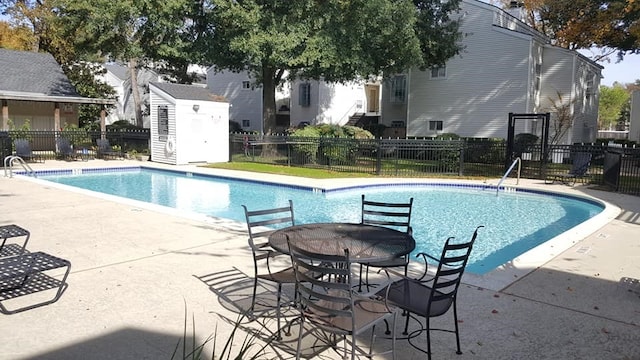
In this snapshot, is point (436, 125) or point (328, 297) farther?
point (436, 125)

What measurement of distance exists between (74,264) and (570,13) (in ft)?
104

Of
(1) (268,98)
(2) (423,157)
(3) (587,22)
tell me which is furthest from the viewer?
(3) (587,22)

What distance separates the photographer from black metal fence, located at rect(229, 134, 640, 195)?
1604cm

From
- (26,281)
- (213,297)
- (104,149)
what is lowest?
(213,297)

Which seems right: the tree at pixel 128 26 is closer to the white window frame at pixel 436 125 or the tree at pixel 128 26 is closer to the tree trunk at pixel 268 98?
the tree trunk at pixel 268 98

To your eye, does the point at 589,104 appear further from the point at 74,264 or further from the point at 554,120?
the point at 74,264

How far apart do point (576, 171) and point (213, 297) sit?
46.3 feet

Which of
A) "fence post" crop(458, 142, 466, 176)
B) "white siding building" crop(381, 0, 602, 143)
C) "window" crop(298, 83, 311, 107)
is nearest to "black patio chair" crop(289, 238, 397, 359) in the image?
"fence post" crop(458, 142, 466, 176)

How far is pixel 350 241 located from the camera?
13.2 feet

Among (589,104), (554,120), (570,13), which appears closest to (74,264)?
(554,120)

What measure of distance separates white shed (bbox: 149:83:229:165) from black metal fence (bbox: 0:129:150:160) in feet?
10.4

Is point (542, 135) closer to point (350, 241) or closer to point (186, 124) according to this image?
point (186, 124)

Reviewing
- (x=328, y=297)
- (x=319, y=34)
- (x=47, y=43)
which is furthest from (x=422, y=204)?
(x=47, y=43)

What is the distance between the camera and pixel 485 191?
48.0ft
